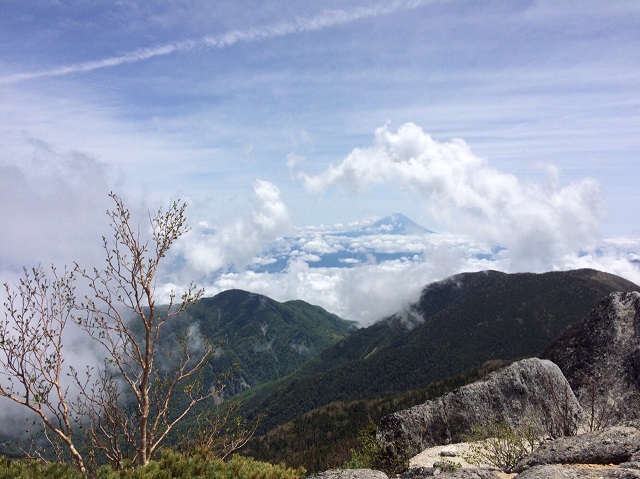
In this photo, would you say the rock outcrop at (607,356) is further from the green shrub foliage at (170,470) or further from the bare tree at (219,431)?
the green shrub foliage at (170,470)

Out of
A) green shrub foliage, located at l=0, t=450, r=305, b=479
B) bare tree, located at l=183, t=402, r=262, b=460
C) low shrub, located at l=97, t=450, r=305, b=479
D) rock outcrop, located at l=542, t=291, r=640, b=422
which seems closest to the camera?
green shrub foliage, located at l=0, t=450, r=305, b=479

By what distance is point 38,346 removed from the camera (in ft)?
46.3

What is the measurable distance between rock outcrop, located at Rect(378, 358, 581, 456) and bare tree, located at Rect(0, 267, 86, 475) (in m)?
28.3

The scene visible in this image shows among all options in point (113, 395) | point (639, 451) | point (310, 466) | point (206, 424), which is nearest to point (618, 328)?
point (639, 451)

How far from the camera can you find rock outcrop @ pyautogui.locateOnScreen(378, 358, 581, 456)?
3731 centimetres

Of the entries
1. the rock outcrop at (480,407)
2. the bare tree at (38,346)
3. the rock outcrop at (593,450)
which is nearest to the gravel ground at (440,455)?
the rock outcrop at (480,407)

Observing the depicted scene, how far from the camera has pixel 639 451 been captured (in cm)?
1438

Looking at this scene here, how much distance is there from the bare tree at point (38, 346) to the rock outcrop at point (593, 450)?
16.4 meters

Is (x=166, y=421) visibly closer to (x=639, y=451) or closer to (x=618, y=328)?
(x=639, y=451)

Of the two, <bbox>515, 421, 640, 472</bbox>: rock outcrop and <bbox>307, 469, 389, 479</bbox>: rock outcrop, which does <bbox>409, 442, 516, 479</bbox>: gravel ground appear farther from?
<bbox>307, 469, 389, 479</bbox>: rock outcrop

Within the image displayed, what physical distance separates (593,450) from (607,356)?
35394mm

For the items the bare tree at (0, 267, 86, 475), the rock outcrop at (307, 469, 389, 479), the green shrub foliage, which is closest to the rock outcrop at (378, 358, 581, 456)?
the rock outcrop at (307, 469, 389, 479)

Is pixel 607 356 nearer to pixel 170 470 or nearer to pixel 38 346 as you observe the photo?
pixel 170 470

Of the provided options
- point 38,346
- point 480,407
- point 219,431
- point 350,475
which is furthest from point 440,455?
point 38,346
